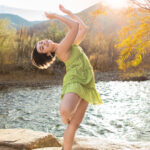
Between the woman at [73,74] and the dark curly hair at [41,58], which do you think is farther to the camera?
the dark curly hair at [41,58]

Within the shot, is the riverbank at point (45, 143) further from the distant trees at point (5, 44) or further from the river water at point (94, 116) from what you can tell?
the distant trees at point (5, 44)

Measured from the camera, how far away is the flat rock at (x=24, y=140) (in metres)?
3.36

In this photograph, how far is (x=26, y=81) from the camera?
673 inches

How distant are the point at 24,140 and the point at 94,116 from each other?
4.49m

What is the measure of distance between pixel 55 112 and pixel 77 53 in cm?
624

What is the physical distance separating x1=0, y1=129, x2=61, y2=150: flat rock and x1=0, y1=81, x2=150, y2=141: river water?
2034 mm

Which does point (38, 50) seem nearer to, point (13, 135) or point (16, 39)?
point (13, 135)

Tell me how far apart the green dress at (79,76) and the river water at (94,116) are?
3.73 meters

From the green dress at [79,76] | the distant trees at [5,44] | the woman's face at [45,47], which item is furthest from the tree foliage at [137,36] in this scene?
the distant trees at [5,44]

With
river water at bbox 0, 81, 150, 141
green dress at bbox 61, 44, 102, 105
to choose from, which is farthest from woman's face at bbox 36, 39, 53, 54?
river water at bbox 0, 81, 150, 141

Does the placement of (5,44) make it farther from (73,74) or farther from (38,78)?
(73,74)

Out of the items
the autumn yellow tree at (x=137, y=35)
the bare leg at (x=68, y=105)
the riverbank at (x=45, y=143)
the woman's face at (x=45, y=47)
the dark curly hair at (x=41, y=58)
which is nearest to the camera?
the bare leg at (x=68, y=105)

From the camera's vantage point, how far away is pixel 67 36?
2250 mm

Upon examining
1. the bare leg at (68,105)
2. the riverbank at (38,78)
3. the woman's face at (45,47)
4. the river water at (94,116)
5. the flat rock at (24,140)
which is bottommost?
the riverbank at (38,78)
